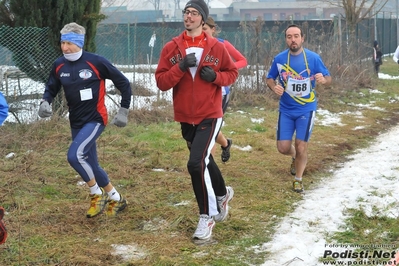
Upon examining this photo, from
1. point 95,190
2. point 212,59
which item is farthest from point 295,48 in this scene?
point 95,190

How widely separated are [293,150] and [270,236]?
2.37 m

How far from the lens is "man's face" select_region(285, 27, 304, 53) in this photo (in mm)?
7133

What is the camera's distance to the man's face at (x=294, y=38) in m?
7.13

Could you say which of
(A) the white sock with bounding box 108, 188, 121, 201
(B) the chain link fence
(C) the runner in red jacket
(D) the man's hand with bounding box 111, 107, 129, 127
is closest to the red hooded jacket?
(C) the runner in red jacket

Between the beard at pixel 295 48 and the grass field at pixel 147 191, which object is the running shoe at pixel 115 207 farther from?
the beard at pixel 295 48

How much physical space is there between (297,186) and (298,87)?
45.4 inches

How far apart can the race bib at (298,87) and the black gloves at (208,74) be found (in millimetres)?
2215

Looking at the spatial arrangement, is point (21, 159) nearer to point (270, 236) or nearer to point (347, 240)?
point (270, 236)

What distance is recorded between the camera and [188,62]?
Result: 523 centimetres

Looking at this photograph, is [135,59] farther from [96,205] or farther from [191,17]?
[191,17]

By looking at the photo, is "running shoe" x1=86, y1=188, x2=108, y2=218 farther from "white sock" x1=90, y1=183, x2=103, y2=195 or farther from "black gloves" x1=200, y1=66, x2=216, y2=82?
"black gloves" x1=200, y1=66, x2=216, y2=82

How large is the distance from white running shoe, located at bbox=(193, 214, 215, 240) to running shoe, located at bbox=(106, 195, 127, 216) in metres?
1.11

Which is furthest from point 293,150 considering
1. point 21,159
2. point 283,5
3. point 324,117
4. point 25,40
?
point 283,5

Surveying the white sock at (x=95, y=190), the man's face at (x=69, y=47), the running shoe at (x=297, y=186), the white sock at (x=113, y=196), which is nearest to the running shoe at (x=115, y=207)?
the white sock at (x=113, y=196)
